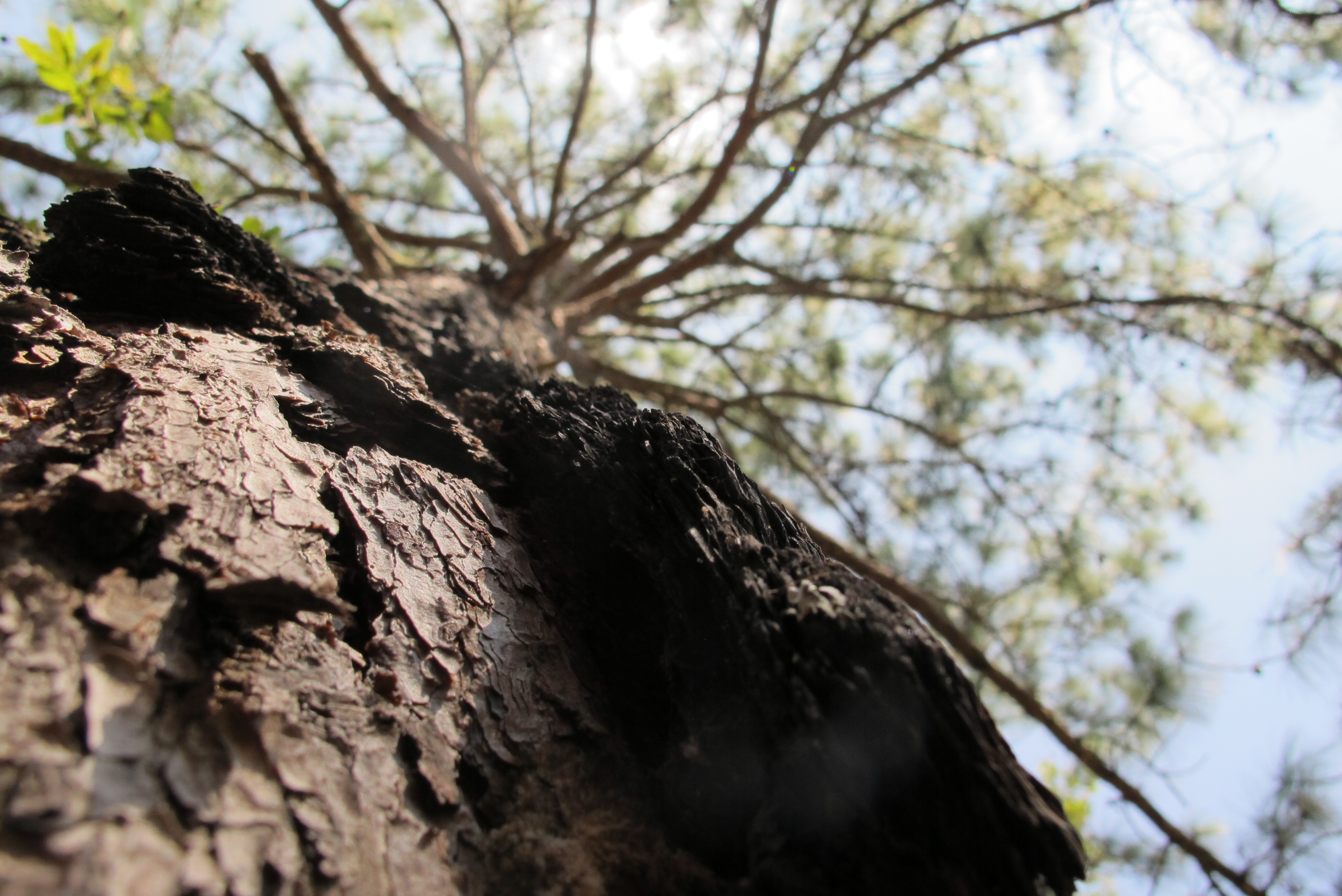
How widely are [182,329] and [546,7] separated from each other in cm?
284

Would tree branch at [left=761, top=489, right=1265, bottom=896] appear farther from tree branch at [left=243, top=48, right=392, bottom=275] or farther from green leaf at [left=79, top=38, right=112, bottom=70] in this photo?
green leaf at [left=79, top=38, right=112, bottom=70]

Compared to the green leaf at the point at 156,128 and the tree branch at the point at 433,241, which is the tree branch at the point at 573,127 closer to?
the tree branch at the point at 433,241

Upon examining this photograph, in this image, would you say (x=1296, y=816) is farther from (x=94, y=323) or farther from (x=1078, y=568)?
(x=94, y=323)

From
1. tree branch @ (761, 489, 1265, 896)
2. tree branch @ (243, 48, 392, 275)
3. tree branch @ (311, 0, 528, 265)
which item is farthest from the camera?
tree branch @ (311, 0, 528, 265)

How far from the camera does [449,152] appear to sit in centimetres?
254

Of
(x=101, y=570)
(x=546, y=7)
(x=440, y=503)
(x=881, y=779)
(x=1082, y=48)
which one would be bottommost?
(x=101, y=570)

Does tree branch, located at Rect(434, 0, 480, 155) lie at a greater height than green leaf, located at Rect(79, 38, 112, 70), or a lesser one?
greater

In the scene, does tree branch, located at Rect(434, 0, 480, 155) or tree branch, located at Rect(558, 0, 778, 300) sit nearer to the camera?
tree branch, located at Rect(558, 0, 778, 300)

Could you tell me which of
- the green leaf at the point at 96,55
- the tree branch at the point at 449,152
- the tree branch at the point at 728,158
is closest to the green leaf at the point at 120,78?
the green leaf at the point at 96,55

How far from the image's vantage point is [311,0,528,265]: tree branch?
2312 millimetres

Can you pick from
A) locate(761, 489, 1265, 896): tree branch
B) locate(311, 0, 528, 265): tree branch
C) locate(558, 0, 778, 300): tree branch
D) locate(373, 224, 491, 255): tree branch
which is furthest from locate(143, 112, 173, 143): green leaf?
locate(761, 489, 1265, 896): tree branch

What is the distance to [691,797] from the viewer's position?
657mm

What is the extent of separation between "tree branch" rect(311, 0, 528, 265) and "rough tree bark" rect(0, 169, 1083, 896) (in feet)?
5.32

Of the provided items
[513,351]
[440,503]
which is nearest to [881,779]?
[440,503]
